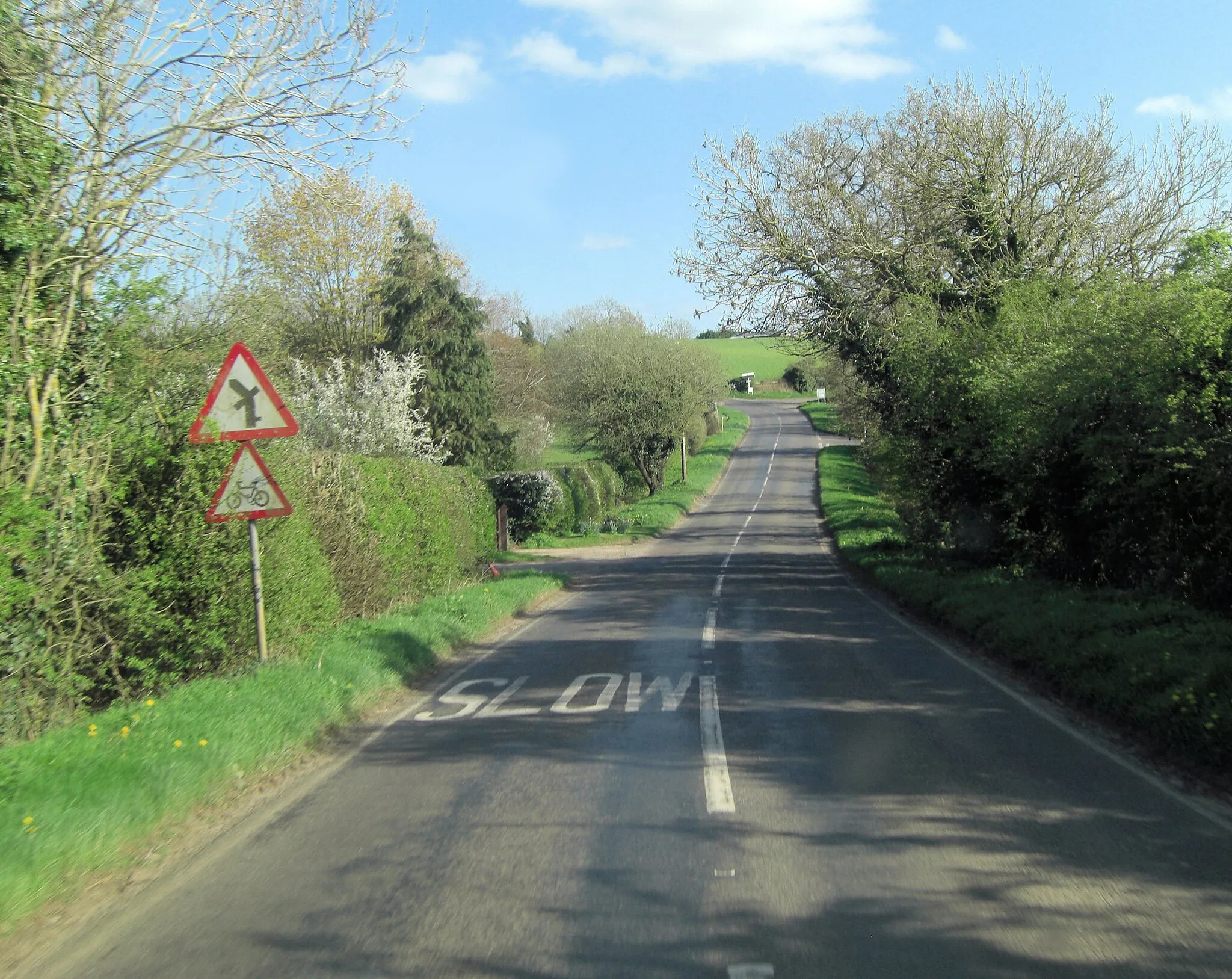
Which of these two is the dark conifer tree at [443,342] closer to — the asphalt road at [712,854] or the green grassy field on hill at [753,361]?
the asphalt road at [712,854]

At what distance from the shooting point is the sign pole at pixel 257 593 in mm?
9602

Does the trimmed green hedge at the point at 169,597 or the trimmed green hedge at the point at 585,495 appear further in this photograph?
the trimmed green hedge at the point at 585,495

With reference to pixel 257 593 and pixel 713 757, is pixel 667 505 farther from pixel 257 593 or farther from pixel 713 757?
pixel 713 757

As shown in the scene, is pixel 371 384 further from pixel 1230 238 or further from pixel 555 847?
pixel 555 847

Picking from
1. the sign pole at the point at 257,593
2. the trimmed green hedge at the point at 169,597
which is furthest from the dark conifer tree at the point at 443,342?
the sign pole at the point at 257,593

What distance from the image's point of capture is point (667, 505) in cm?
5106

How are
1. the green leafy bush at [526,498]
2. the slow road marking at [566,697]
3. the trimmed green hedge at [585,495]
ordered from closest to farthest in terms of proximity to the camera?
1. the slow road marking at [566,697]
2. the green leafy bush at [526,498]
3. the trimmed green hedge at [585,495]

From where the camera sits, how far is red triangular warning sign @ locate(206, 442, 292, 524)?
9289 millimetres

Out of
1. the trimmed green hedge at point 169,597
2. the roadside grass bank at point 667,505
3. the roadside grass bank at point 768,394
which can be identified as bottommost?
the roadside grass bank at point 667,505

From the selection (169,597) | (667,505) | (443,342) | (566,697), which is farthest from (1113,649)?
(667,505)

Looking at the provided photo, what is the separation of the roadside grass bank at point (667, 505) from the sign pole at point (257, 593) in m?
28.5

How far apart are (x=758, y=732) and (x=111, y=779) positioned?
15.6 ft

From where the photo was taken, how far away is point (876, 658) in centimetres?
1249

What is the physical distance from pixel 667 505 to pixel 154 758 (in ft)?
146
